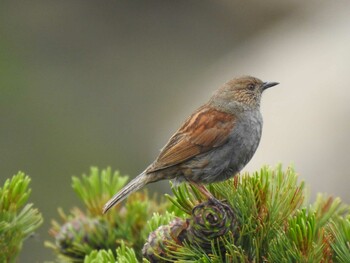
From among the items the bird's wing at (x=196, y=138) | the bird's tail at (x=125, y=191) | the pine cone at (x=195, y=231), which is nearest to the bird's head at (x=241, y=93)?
the bird's wing at (x=196, y=138)

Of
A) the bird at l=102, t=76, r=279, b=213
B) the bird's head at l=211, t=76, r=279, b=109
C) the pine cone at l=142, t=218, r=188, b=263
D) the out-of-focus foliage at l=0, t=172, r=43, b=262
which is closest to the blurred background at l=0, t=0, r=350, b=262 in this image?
the bird's head at l=211, t=76, r=279, b=109

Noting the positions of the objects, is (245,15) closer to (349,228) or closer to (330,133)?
(330,133)

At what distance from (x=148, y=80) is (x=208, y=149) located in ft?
20.5

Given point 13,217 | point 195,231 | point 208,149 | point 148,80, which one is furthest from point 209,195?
point 148,80

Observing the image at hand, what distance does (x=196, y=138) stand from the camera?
3740 millimetres

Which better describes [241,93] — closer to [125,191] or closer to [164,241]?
[125,191]

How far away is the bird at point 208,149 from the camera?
141 inches

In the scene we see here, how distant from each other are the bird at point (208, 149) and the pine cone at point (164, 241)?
1067mm

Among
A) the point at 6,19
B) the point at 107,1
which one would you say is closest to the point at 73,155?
the point at 6,19

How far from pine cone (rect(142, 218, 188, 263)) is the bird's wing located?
122 cm

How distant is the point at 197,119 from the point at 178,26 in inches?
282

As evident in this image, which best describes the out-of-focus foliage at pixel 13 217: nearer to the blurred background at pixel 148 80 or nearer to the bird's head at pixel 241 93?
the bird's head at pixel 241 93

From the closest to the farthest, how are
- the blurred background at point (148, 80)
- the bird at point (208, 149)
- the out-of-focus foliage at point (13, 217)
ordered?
the out-of-focus foliage at point (13, 217) < the bird at point (208, 149) < the blurred background at point (148, 80)

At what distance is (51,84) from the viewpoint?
8664mm
